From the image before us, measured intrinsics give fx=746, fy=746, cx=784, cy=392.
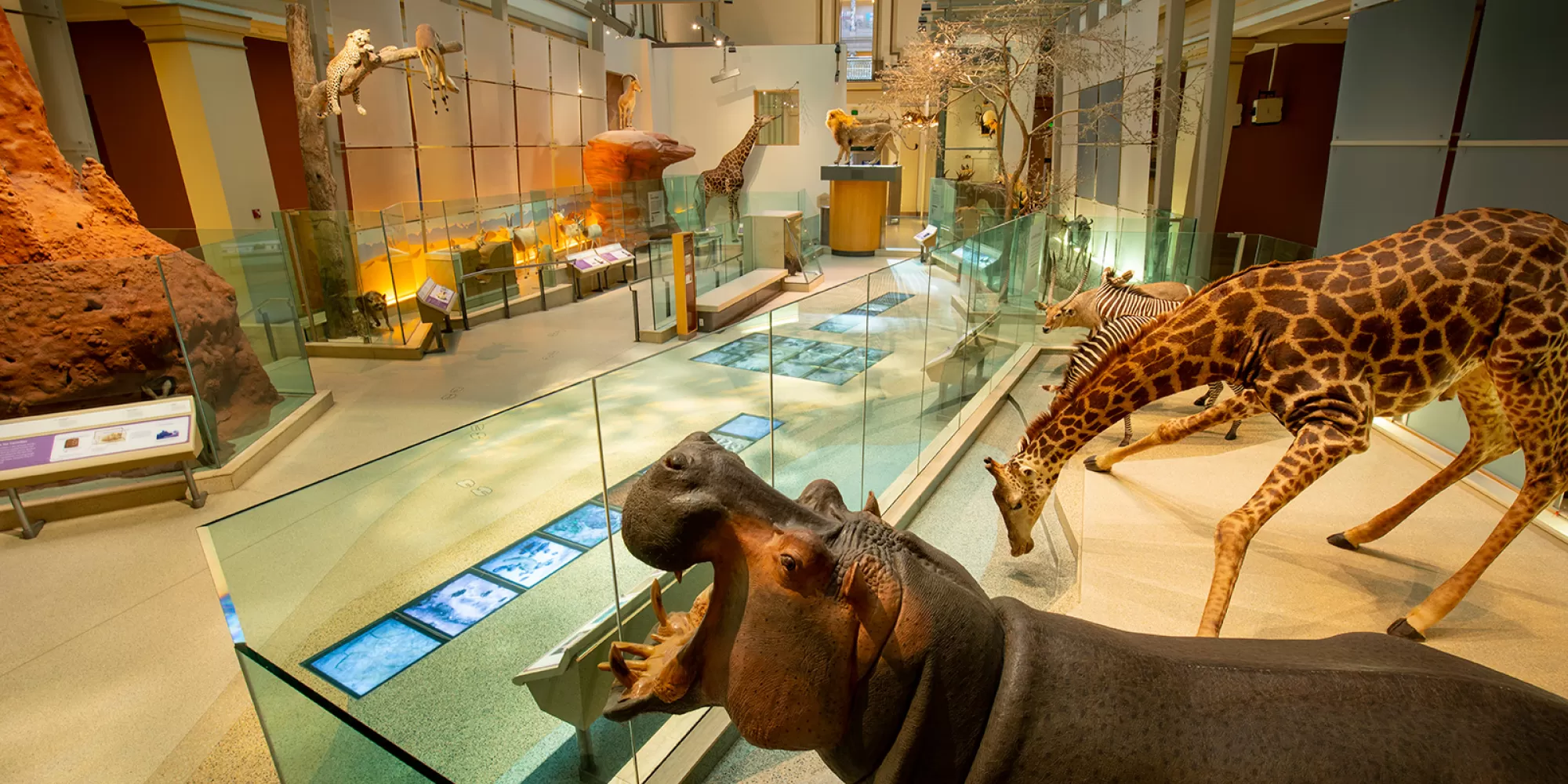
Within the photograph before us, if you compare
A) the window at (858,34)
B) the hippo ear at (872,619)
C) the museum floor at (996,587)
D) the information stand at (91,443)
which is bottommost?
the museum floor at (996,587)

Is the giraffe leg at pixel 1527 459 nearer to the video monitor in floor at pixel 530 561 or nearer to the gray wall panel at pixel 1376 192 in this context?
the gray wall panel at pixel 1376 192

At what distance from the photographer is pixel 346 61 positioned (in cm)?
742

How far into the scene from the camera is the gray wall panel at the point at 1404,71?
4031 millimetres

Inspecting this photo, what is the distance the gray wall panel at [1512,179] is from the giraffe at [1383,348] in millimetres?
1212

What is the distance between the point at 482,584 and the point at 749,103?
15.4m

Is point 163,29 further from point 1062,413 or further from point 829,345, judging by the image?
point 1062,413

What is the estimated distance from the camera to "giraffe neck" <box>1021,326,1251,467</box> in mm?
2699

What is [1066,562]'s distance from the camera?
3.79m

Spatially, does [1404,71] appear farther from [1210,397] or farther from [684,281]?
[684,281]

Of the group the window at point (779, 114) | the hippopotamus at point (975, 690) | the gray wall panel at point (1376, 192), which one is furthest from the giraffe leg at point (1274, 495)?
the window at point (779, 114)

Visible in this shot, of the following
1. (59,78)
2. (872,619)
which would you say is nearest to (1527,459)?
(872,619)

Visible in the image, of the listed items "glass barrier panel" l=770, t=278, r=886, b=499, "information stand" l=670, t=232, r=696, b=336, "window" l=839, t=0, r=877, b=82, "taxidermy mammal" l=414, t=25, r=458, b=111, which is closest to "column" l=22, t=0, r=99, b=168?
"taxidermy mammal" l=414, t=25, r=458, b=111

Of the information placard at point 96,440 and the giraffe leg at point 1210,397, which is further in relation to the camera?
the giraffe leg at point 1210,397

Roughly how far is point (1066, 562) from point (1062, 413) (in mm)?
1160
